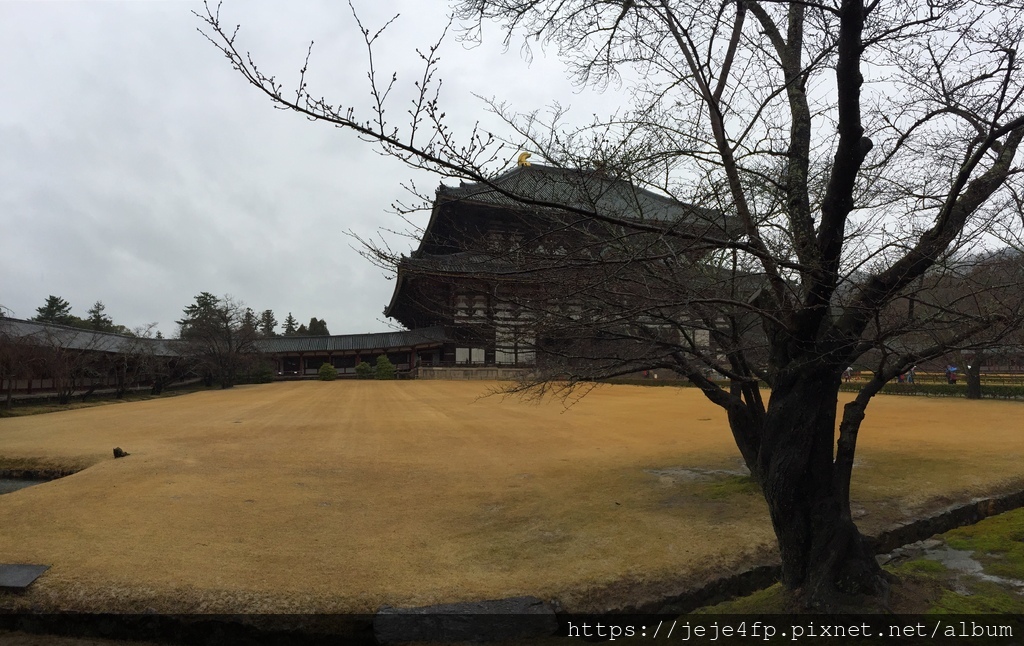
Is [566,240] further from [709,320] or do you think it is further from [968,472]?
[968,472]

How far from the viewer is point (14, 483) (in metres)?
9.19

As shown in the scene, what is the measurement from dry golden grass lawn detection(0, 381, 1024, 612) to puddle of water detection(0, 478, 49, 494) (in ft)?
1.03

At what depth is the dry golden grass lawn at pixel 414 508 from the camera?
13.8ft

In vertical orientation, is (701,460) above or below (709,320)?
below

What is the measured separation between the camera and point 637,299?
9.98 feet

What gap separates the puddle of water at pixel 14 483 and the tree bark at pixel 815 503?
10.9 metres

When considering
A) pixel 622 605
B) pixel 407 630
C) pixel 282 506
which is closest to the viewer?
pixel 407 630

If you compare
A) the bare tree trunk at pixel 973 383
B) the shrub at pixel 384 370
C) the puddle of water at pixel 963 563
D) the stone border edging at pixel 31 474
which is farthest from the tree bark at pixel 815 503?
the shrub at pixel 384 370

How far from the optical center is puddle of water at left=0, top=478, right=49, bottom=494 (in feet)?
29.3

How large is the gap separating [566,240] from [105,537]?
202 inches

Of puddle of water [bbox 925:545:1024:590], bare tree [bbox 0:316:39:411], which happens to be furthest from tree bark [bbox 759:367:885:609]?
bare tree [bbox 0:316:39:411]

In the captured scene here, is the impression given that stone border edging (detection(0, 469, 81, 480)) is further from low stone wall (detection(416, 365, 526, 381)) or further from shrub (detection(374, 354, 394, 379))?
shrub (detection(374, 354, 394, 379))

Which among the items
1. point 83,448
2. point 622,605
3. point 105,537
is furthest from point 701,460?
point 83,448

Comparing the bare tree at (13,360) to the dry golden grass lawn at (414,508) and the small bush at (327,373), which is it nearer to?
the dry golden grass lawn at (414,508)
